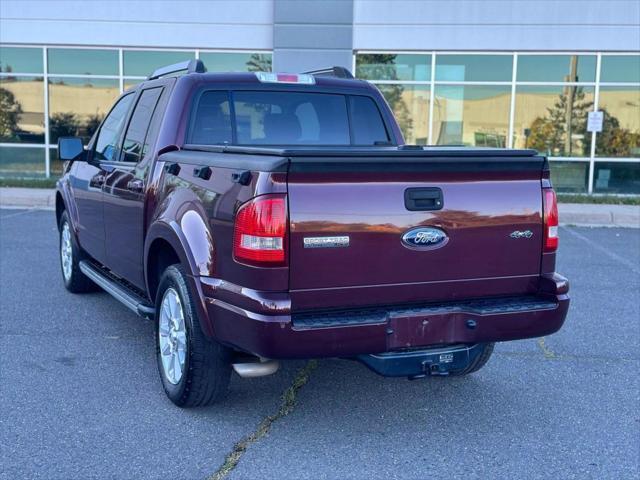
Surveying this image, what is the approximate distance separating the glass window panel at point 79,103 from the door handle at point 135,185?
507 inches

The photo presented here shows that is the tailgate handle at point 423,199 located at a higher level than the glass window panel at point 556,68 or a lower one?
lower

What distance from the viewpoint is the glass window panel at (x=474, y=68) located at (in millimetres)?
16344

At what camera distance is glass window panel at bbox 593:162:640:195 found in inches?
652

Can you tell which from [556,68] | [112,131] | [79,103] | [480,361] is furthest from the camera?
[79,103]

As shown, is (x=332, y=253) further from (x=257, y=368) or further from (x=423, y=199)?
(x=257, y=368)

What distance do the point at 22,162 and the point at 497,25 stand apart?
1168 centimetres

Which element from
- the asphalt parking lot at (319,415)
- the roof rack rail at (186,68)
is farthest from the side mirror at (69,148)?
the asphalt parking lot at (319,415)

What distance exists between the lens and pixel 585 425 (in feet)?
13.6

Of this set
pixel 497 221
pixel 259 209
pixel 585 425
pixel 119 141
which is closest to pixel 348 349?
pixel 259 209

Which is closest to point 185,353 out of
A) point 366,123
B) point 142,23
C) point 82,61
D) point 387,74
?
point 366,123

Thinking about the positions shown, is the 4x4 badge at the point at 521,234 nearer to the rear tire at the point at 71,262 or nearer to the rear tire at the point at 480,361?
the rear tire at the point at 480,361

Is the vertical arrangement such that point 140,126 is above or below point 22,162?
above

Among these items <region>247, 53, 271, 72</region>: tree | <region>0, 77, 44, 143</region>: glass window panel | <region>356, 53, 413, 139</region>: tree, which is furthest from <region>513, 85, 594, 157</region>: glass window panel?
<region>0, 77, 44, 143</region>: glass window panel

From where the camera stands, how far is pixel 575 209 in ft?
45.3
